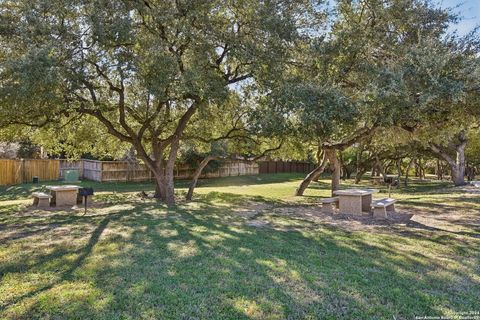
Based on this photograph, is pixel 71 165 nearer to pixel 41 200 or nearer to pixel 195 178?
pixel 41 200

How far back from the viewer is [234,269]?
13.5 ft

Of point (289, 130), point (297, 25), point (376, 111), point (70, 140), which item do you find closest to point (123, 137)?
point (70, 140)

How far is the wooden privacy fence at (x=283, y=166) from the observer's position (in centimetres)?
3104

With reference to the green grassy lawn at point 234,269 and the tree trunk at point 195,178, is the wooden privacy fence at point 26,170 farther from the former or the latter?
the green grassy lawn at point 234,269

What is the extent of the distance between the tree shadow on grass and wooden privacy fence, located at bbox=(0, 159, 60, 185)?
1423 cm

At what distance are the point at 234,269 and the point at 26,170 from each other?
17760 millimetres

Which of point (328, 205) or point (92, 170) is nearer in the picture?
point (328, 205)

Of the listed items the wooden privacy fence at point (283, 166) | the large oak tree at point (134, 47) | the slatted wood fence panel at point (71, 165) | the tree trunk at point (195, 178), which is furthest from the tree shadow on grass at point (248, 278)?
the wooden privacy fence at point (283, 166)

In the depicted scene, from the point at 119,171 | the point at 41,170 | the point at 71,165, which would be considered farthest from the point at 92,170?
the point at 41,170

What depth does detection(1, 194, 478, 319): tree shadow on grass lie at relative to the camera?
121 inches

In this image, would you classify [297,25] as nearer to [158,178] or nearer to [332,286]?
[158,178]

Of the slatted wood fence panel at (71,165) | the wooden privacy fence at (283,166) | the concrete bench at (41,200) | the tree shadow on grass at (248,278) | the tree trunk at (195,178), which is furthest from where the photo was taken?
the wooden privacy fence at (283,166)

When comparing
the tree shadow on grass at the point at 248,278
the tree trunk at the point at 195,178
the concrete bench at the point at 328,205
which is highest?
the tree trunk at the point at 195,178

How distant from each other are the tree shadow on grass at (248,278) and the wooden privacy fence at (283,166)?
24872 mm
